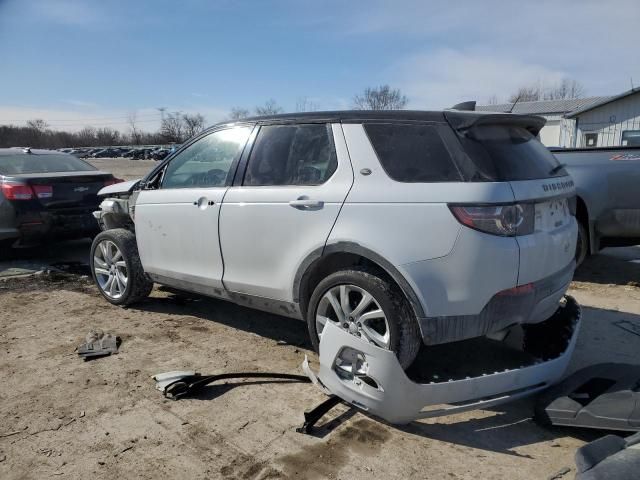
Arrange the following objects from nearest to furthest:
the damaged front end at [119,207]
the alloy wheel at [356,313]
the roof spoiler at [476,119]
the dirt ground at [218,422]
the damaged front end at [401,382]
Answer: the dirt ground at [218,422] → the damaged front end at [401,382] → the roof spoiler at [476,119] → the alloy wheel at [356,313] → the damaged front end at [119,207]

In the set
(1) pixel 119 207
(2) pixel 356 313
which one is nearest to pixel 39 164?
(1) pixel 119 207

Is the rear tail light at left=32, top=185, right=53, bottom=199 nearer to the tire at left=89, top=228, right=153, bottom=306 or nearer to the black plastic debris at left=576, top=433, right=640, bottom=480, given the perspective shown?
the tire at left=89, top=228, right=153, bottom=306

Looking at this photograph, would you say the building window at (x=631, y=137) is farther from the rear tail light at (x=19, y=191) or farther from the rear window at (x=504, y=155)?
the rear tail light at (x=19, y=191)

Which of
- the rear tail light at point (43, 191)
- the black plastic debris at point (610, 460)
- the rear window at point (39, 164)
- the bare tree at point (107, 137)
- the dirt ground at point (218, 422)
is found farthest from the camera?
the bare tree at point (107, 137)

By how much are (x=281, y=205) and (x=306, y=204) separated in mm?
241

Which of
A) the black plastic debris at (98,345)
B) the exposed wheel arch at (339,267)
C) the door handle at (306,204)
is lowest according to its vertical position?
the black plastic debris at (98,345)

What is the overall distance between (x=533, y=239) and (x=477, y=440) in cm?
118

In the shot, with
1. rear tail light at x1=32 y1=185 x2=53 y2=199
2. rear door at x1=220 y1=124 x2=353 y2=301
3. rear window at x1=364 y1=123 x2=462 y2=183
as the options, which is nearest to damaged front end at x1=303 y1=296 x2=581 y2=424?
rear door at x1=220 y1=124 x2=353 y2=301

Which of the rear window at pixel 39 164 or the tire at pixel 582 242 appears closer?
the tire at pixel 582 242

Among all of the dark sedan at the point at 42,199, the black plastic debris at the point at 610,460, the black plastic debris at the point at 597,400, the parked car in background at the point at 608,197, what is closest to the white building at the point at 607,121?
the parked car in background at the point at 608,197

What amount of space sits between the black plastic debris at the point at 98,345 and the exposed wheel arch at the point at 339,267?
1660 mm

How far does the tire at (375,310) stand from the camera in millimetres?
2936

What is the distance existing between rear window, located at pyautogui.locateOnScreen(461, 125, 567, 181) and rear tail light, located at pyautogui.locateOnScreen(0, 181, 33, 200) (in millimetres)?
6018

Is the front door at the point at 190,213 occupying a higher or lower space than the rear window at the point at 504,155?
lower
